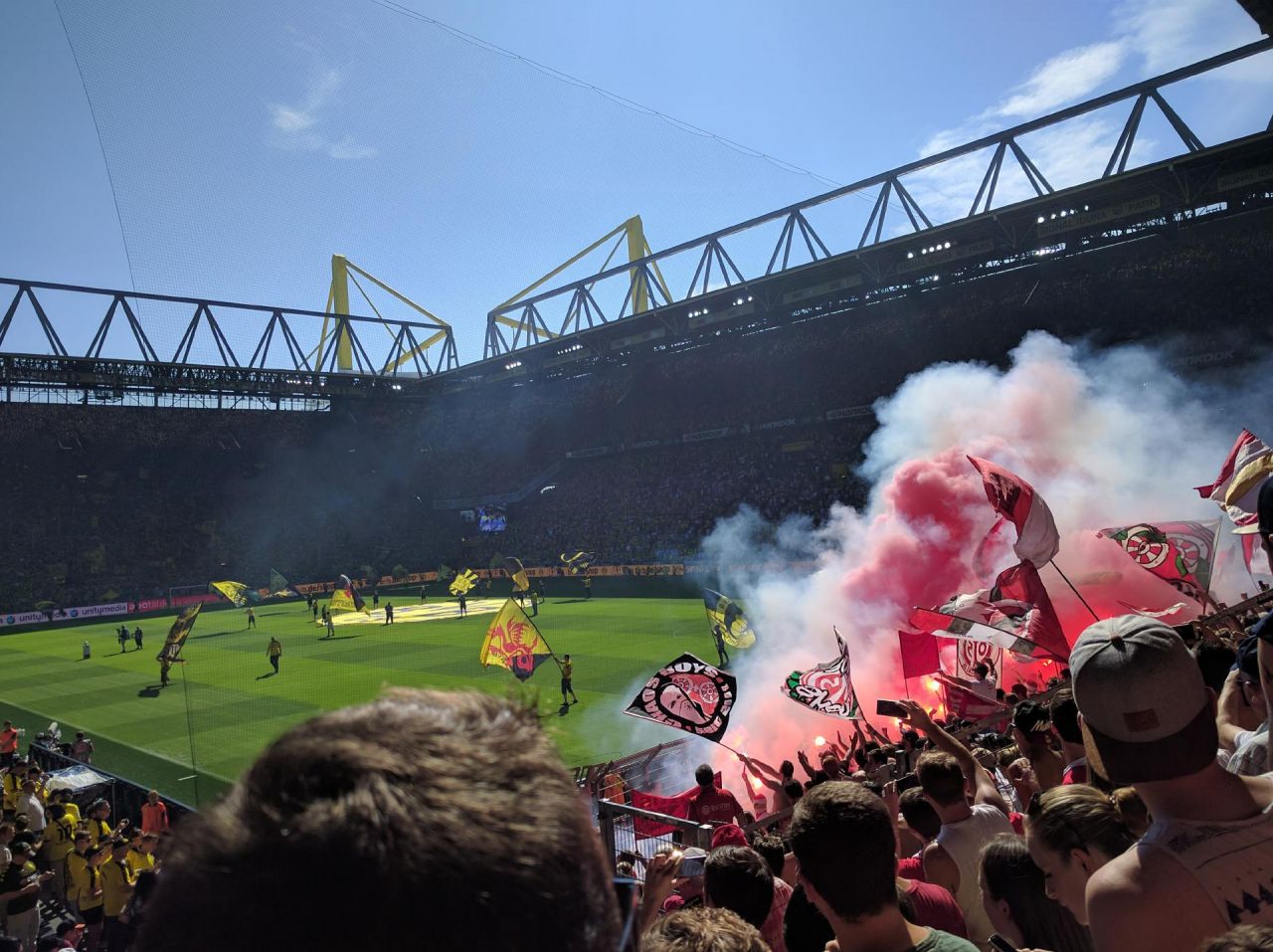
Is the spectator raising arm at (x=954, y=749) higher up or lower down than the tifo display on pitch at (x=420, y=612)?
higher up

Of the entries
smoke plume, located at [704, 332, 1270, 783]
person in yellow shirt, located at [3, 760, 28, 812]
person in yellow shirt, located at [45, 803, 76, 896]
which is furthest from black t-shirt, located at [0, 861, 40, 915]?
smoke plume, located at [704, 332, 1270, 783]

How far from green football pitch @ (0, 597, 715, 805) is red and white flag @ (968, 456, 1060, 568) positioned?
6.87 m

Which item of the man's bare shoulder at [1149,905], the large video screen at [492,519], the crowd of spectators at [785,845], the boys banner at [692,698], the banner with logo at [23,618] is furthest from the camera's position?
the large video screen at [492,519]

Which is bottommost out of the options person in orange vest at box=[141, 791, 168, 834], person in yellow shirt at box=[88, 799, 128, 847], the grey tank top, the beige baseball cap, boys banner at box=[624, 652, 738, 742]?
person in orange vest at box=[141, 791, 168, 834]

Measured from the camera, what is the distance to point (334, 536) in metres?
60.5

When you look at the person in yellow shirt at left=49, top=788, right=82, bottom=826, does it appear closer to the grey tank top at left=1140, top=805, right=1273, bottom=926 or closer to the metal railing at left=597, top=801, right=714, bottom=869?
the metal railing at left=597, top=801, right=714, bottom=869

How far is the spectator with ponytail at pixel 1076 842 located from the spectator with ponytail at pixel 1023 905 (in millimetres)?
319

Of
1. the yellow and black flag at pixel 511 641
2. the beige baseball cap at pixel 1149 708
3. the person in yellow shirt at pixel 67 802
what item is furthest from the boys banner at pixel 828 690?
the person in yellow shirt at pixel 67 802

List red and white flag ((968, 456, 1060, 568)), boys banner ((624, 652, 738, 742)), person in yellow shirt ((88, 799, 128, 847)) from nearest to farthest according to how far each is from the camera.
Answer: boys banner ((624, 652, 738, 742)) → red and white flag ((968, 456, 1060, 568)) → person in yellow shirt ((88, 799, 128, 847))

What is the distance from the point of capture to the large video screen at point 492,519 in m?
58.7

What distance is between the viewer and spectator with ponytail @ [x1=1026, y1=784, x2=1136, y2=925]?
8.61 ft

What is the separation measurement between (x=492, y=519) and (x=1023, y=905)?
57340mm

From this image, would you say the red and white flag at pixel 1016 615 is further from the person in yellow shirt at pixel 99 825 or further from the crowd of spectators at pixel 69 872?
the person in yellow shirt at pixel 99 825

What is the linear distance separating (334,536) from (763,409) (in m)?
33.0
